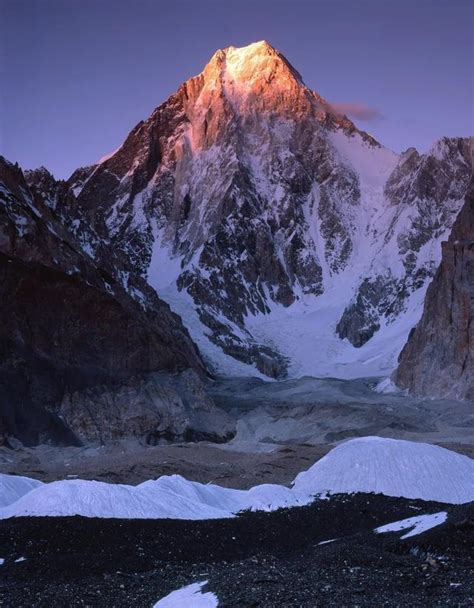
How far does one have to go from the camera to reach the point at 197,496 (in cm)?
2734

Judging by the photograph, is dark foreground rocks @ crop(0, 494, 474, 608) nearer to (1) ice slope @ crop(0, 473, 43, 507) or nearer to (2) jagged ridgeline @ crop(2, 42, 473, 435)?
(1) ice slope @ crop(0, 473, 43, 507)

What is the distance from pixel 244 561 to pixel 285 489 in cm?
1135

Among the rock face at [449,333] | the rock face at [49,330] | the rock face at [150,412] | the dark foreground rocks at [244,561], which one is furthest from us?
the rock face at [449,333]

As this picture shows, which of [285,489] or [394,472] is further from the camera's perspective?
[394,472]

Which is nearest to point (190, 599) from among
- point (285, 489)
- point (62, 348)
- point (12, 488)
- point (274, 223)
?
point (285, 489)

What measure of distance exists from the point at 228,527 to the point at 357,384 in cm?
8138

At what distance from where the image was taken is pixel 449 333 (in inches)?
3369

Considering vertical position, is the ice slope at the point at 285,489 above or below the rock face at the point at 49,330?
below

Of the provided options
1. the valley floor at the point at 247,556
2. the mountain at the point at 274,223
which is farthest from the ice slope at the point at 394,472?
the mountain at the point at 274,223

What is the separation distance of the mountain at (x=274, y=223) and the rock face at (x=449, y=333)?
31.4 metres

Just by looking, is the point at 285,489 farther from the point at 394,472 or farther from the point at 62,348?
the point at 62,348

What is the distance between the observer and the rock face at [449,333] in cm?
8206

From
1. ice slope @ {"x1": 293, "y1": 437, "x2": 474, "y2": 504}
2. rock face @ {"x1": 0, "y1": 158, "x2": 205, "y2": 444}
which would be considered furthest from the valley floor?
rock face @ {"x1": 0, "y1": 158, "x2": 205, "y2": 444}

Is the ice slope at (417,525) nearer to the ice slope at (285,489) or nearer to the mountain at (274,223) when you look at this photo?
the ice slope at (285,489)
